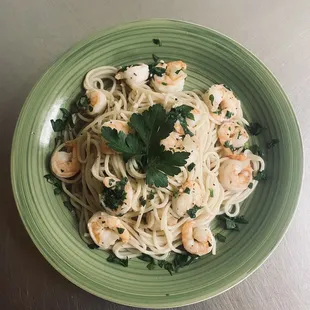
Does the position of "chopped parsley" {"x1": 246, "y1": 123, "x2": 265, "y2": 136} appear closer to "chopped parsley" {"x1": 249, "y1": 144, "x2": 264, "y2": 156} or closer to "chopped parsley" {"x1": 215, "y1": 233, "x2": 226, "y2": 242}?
"chopped parsley" {"x1": 249, "y1": 144, "x2": 264, "y2": 156}

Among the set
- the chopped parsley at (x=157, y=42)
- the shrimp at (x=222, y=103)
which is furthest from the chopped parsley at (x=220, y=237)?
the chopped parsley at (x=157, y=42)

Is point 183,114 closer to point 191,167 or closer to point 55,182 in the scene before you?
point 191,167

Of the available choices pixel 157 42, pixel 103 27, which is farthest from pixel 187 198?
pixel 103 27

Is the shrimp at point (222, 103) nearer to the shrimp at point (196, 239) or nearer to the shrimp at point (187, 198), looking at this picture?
the shrimp at point (187, 198)

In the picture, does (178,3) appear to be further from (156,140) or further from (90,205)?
(90,205)

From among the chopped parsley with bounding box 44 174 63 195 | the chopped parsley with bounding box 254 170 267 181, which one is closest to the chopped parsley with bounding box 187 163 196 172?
the chopped parsley with bounding box 254 170 267 181
